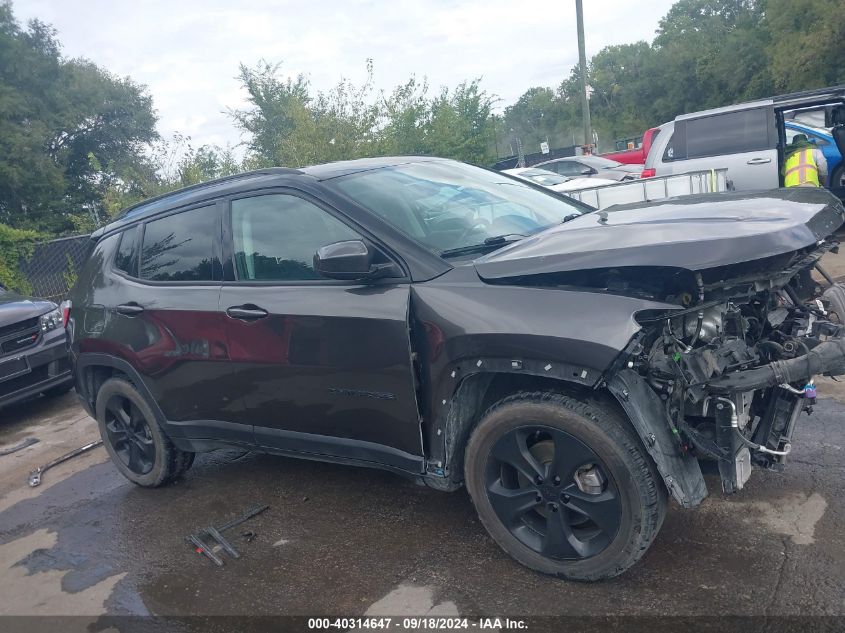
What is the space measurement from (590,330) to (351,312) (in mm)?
1156

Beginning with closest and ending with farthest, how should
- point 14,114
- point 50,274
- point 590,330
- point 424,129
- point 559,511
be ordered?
point 590,330 → point 559,511 → point 50,274 → point 424,129 → point 14,114

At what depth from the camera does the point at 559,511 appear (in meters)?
2.98

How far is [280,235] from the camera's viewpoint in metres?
3.76

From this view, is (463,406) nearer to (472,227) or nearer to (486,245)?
(486,245)

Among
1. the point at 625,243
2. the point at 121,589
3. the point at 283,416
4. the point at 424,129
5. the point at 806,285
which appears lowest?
the point at 121,589

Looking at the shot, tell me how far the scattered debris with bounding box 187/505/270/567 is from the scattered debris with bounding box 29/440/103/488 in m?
1.97

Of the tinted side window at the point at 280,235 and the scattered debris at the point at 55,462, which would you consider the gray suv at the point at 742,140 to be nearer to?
the tinted side window at the point at 280,235

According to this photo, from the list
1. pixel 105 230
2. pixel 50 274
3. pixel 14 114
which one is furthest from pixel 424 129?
pixel 14 114

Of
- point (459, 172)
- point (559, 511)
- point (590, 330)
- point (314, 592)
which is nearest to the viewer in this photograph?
point (590, 330)

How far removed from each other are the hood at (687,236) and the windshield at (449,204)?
27cm

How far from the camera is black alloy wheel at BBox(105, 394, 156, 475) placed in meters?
4.73

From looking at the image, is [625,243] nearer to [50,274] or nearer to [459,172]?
[459,172]

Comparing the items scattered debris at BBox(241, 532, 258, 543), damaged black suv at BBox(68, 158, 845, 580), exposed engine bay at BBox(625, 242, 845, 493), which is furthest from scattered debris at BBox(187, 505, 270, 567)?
exposed engine bay at BBox(625, 242, 845, 493)

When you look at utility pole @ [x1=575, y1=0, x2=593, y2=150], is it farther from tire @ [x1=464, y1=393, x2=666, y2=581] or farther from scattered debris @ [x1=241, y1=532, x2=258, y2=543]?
tire @ [x1=464, y1=393, x2=666, y2=581]
